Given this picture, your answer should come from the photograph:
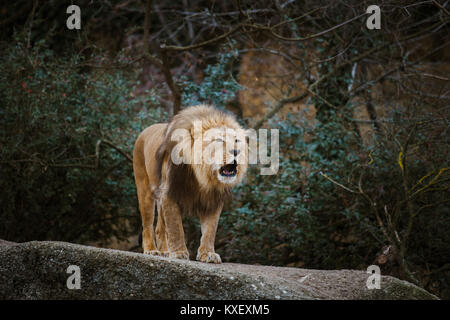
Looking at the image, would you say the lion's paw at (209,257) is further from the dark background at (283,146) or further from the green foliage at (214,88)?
the green foliage at (214,88)

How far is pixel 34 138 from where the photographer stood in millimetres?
7512

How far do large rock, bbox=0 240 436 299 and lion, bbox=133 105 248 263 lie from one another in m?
1.14

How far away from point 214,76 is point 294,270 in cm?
424

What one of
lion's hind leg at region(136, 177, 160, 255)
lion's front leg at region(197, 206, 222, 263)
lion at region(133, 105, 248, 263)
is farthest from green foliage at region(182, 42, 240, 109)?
lion's front leg at region(197, 206, 222, 263)

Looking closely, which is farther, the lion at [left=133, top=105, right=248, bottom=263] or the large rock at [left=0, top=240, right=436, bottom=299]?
the lion at [left=133, top=105, right=248, bottom=263]

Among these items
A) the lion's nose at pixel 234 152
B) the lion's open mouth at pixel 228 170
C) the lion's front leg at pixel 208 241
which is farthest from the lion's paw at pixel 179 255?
the lion's nose at pixel 234 152

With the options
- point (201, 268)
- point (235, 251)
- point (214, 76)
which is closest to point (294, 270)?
point (201, 268)

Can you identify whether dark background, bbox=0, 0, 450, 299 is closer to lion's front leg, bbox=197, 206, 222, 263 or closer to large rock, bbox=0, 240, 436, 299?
lion's front leg, bbox=197, 206, 222, 263

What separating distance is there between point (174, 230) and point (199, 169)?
59 cm

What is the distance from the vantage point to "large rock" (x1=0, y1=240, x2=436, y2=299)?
3412mm

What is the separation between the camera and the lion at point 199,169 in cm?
466

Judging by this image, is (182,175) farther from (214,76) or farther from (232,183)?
(214,76)

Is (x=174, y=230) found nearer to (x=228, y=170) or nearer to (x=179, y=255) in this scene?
(x=179, y=255)

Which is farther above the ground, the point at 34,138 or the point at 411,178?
the point at 34,138
